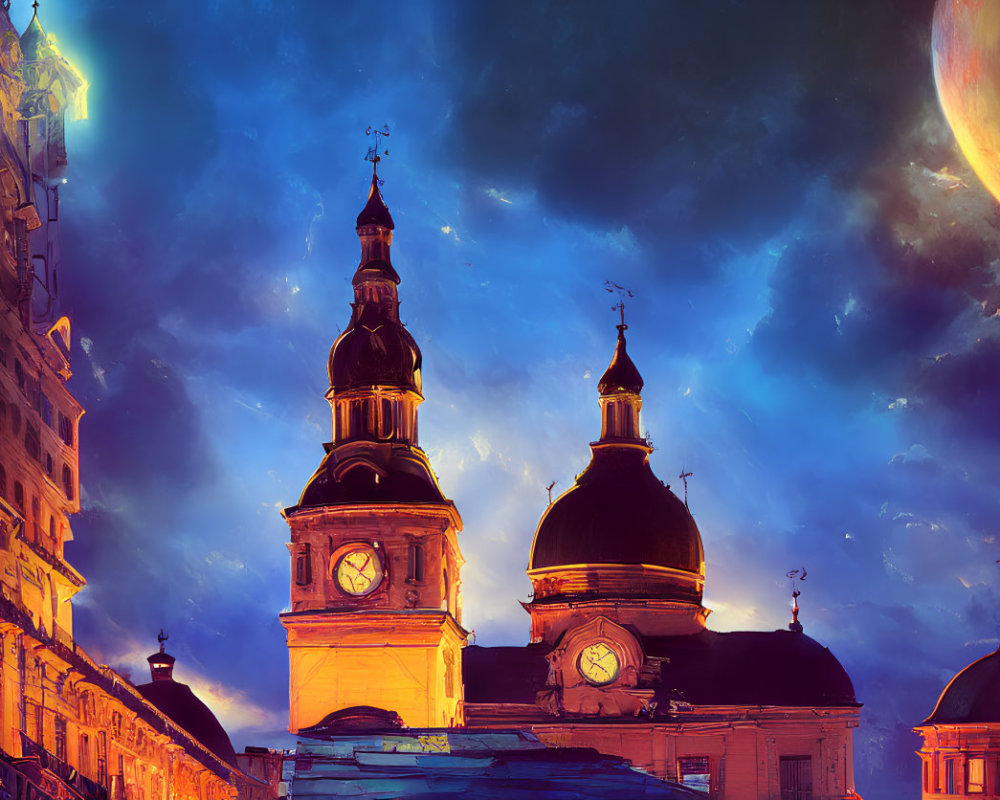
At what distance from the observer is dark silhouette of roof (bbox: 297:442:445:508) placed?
57.7 m

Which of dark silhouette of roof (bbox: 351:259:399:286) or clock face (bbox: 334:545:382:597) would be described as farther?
dark silhouette of roof (bbox: 351:259:399:286)

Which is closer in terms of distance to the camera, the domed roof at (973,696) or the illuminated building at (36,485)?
the illuminated building at (36,485)

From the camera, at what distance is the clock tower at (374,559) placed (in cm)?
5641

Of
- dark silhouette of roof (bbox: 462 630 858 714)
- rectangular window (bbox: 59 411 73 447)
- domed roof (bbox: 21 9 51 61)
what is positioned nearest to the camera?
domed roof (bbox: 21 9 51 61)

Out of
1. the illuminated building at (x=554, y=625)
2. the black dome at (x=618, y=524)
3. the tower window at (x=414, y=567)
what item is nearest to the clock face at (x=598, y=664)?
the illuminated building at (x=554, y=625)

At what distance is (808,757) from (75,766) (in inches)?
1610

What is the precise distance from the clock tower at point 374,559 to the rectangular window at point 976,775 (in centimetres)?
1906

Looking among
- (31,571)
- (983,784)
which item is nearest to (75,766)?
(31,571)

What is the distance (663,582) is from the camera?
217 ft

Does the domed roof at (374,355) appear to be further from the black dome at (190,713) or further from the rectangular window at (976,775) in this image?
the rectangular window at (976,775)

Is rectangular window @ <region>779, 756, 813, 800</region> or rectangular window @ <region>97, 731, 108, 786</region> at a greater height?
rectangular window @ <region>779, 756, 813, 800</region>

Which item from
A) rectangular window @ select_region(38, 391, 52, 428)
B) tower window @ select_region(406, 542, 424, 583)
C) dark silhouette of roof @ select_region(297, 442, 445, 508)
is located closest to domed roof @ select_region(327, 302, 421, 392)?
dark silhouette of roof @ select_region(297, 442, 445, 508)

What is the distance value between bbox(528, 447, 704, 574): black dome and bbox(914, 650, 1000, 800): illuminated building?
10.2 m

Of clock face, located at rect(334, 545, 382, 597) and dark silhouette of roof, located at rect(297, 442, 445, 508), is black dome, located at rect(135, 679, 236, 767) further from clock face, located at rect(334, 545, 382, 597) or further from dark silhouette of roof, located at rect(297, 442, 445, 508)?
dark silhouette of roof, located at rect(297, 442, 445, 508)
